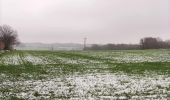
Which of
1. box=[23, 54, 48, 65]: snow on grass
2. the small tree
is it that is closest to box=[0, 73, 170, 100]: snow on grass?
box=[23, 54, 48, 65]: snow on grass

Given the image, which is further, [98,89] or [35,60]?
[35,60]

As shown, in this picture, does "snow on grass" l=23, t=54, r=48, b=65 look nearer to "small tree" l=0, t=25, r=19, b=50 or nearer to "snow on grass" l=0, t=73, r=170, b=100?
"snow on grass" l=0, t=73, r=170, b=100

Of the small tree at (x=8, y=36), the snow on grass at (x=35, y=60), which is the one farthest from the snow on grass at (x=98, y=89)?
the small tree at (x=8, y=36)

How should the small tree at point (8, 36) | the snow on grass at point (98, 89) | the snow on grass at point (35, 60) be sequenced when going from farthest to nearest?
the small tree at point (8, 36), the snow on grass at point (35, 60), the snow on grass at point (98, 89)

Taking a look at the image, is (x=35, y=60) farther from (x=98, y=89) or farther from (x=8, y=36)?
(x=8, y=36)

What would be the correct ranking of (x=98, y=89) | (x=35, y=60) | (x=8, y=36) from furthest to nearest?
(x=8, y=36) < (x=35, y=60) < (x=98, y=89)

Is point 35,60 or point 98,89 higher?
point 98,89

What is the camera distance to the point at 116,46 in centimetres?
19388

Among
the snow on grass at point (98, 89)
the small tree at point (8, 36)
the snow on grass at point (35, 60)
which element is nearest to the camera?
the snow on grass at point (98, 89)

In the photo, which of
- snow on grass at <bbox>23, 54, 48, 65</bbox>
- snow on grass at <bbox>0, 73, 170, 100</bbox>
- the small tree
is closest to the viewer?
snow on grass at <bbox>0, 73, 170, 100</bbox>

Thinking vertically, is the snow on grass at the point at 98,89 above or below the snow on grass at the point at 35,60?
above

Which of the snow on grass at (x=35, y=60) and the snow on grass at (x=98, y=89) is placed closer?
the snow on grass at (x=98, y=89)

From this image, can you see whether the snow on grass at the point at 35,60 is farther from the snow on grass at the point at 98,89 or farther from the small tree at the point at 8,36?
the small tree at the point at 8,36

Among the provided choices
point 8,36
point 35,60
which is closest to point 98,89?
point 35,60
